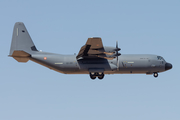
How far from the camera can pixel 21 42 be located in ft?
131

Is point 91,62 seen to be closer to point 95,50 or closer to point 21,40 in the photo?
point 95,50

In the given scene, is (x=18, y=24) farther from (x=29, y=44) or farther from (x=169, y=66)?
(x=169, y=66)

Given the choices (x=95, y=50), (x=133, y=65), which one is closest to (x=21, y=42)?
(x=95, y=50)

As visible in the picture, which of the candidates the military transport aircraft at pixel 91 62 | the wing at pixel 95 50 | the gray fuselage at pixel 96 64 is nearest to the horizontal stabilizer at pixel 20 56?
the military transport aircraft at pixel 91 62

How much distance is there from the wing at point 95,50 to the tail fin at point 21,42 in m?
5.90

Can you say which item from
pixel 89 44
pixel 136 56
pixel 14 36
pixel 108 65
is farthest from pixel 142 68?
pixel 14 36

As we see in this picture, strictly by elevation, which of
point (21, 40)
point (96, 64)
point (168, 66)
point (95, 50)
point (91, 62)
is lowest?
point (168, 66)

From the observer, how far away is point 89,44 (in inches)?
1369

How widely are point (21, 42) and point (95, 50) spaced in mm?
9263

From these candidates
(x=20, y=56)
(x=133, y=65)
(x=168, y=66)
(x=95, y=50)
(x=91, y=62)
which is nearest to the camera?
(x=95, y=50)

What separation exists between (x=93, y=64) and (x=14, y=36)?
9.68m

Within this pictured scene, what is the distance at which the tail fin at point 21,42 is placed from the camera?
128ft

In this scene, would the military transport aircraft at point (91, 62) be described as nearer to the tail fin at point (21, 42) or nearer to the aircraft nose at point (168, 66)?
the tail fin at point (21, 42)

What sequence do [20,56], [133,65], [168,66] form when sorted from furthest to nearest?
1. [168,66]
2. [133,65]
3. [20,56]
